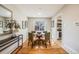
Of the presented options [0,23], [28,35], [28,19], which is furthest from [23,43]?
[0,23]

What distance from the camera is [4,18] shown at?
3215 millimetres

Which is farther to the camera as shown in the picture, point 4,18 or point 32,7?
point 32,7

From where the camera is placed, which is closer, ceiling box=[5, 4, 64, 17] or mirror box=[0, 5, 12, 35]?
mirror box=[0, 5, 12, 35]

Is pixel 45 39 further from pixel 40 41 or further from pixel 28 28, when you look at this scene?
pixel 28 28

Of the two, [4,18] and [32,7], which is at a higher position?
[32,7]

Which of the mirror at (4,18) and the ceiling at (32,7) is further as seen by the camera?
the ceiling at (32,7)

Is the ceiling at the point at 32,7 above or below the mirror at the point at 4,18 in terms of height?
above

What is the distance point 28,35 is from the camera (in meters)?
5.35

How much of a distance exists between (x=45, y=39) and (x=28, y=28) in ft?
3.41

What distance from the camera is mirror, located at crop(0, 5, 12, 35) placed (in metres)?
3.02

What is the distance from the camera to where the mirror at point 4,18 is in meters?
3.02

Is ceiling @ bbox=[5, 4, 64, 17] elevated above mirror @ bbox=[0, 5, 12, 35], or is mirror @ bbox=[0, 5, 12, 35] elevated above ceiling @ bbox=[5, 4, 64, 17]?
ceiling @ bbox=[5, 4, 64, 17]
